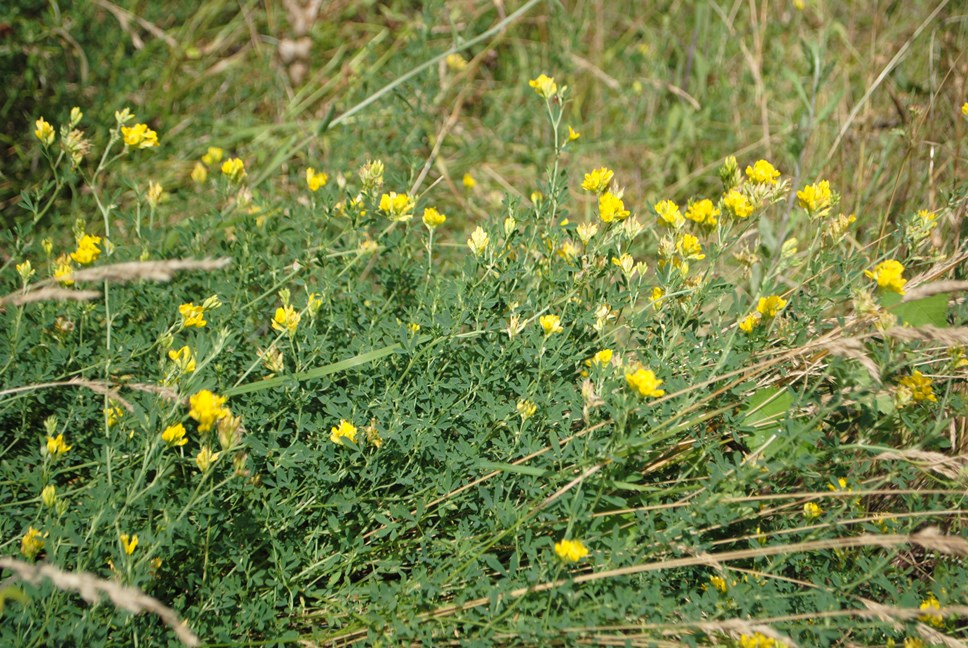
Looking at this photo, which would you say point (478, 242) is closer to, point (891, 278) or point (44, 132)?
point (891, 278)

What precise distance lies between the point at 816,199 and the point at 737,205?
0.21m

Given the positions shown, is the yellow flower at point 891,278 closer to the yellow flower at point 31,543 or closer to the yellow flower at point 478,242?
the yellow flower at point 478,242

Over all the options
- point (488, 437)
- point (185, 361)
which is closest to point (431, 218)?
point (488, 437)

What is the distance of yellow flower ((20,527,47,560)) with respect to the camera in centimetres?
169

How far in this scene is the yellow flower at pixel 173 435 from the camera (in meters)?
1.73

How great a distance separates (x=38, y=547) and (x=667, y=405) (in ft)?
4.58

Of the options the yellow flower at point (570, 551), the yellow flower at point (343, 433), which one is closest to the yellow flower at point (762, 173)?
the yellow flower at point (570, 551)

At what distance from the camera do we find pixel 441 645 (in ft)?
6.12

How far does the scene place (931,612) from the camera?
5.57 feet

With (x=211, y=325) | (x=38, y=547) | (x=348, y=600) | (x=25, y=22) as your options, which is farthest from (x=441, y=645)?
(x=25, y=22)

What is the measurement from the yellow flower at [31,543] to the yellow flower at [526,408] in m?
1.05

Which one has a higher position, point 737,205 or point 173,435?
point 737,205

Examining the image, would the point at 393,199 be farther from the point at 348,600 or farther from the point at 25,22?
the point at 25,22

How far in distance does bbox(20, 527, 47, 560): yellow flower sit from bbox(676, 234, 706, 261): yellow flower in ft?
5.26
